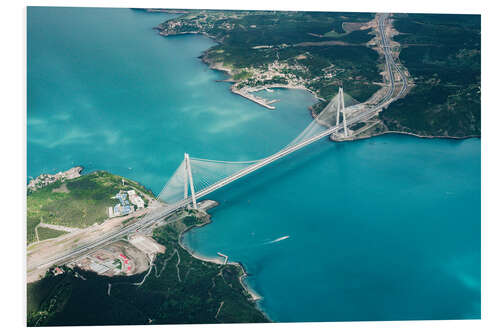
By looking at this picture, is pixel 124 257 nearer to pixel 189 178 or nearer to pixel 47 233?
pixel 47 233

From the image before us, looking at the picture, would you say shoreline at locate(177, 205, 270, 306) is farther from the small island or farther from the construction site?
the construction site

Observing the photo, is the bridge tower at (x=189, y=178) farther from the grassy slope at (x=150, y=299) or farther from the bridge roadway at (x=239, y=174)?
the grassy slope at (x=150, y=299)

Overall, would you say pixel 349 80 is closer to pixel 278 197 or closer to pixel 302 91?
pixel 302 91

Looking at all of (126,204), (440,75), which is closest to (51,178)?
(126,204)

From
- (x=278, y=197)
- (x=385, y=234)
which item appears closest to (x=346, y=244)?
(x=385, y=234)

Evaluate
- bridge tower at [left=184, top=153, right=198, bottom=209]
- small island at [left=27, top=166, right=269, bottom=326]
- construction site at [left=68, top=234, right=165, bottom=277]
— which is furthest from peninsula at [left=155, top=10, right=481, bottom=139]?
construction site at [left=68, top=234, right=165, bottom=277]
